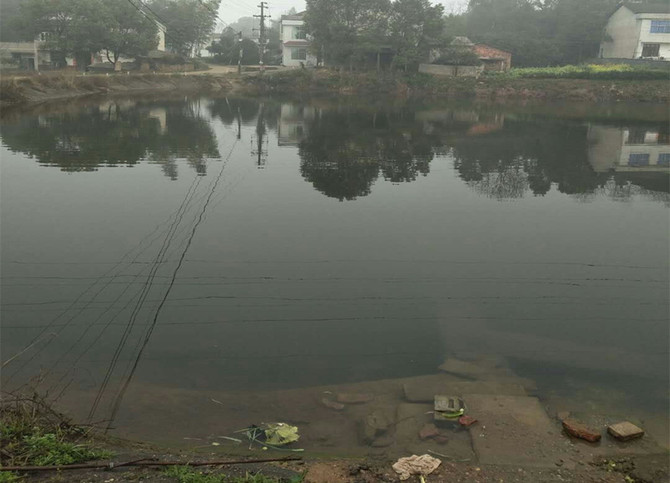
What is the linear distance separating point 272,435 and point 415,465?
1.79 metres

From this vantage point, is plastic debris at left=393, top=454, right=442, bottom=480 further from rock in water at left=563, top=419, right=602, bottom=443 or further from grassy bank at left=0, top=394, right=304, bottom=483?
rock in water at left=563, top=419, right=602, bottom=443

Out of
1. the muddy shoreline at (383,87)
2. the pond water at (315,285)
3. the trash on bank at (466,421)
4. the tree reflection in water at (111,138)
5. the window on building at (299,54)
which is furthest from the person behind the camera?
the window on building at (299,54)

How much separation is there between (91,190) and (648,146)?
25.3 m

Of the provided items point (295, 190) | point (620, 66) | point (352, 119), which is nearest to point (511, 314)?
point (295, 190)

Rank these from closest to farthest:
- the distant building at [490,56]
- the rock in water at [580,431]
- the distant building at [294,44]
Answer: the rock in water at [580,431], the distant building at [490,56], the distant building at [294,44]

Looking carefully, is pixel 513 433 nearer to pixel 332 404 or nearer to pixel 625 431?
pixel 625 431

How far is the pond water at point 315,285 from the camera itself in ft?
26.3

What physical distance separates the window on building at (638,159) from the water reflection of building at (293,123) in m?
14.8

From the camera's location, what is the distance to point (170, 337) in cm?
922

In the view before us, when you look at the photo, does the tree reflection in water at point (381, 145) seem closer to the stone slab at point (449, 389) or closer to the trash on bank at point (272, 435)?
the stone slab at point (449, 389)

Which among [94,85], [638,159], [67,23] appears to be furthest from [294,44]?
[638,159]

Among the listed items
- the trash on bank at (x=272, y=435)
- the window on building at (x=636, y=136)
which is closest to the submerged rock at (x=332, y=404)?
the trash on bank at (x=272, y=435)

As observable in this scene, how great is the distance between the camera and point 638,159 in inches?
981

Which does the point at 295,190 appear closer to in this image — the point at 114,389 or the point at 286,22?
the point at 114,389
